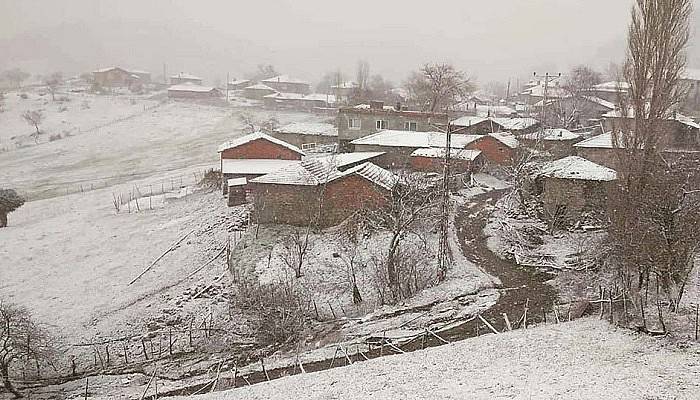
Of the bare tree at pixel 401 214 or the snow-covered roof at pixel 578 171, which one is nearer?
the bare tree at pixel 401 214

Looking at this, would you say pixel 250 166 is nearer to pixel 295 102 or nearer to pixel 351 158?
pixel 351 158

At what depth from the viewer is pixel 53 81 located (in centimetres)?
7644

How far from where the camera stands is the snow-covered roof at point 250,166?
31.1m

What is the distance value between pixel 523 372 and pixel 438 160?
2083 centimetres

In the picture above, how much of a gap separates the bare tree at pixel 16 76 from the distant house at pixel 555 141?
59.4m

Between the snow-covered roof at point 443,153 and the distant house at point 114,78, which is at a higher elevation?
the distant house at point 114,78

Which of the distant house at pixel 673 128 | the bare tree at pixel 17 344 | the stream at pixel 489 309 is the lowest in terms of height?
the bare tree at pixel 17 344

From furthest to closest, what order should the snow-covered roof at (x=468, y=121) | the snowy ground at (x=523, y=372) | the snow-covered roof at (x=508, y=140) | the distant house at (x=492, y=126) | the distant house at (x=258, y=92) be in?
1. the distant house at (x=258, y=92)
2. the snow-covered roof at (x=468, y=121)
3. the distant house at (x=492, y=126)
4. the snow-covered roof at (x=508, y=140)
5. the snowy ground at (x=523, y=372)

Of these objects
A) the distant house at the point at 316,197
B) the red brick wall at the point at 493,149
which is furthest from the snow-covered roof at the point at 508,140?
the distant house at the point at 316,197

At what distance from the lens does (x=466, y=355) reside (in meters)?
12.4

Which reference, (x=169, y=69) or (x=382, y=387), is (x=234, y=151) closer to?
(x=382, y=387)

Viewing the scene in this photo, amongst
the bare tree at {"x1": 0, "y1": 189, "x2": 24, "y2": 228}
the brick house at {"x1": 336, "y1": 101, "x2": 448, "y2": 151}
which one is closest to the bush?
the bare tree at {"x1": 0, "y1": 189, "x2": 24, "y2": 228}

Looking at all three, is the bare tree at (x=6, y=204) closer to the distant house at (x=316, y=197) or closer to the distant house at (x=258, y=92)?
the distant house at (x=316, y=197)

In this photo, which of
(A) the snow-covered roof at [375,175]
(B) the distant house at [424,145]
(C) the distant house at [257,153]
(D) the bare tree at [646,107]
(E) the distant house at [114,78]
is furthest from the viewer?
(E) the distant house at [114,78]
